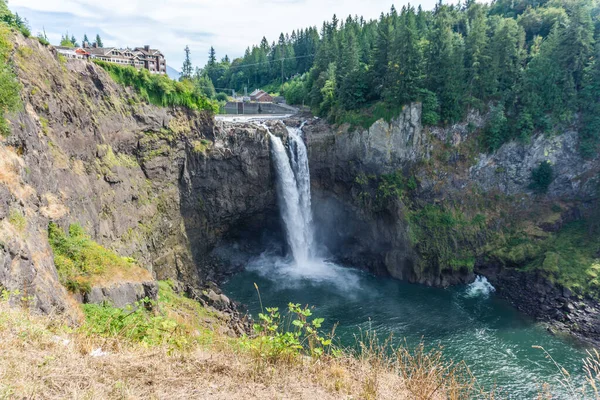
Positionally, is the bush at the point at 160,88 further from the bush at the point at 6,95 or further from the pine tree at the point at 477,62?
the pine tree at the point at 477,62

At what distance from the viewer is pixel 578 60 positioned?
32.2 metres

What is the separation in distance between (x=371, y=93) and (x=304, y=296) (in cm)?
1927

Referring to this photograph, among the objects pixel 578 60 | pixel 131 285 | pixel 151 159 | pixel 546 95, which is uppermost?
pixel 578 60

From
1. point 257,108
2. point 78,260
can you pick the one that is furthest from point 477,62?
point 78,260

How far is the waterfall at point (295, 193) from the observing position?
33000 mm

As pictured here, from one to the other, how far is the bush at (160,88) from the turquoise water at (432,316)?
562 inches

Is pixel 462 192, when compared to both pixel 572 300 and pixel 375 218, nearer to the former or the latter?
pixel 375 218

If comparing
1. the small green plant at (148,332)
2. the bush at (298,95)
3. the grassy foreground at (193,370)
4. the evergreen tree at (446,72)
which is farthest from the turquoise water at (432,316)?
the bush at (298,95)

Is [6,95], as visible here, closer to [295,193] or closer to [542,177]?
[295,193]

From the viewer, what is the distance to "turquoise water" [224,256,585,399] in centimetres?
2033

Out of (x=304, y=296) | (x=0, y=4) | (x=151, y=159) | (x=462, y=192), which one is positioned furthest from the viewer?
(x=462, y=192)

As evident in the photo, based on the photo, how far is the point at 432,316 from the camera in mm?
25906

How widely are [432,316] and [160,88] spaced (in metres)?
24.3

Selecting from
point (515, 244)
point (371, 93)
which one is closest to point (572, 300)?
point (515, 244)
